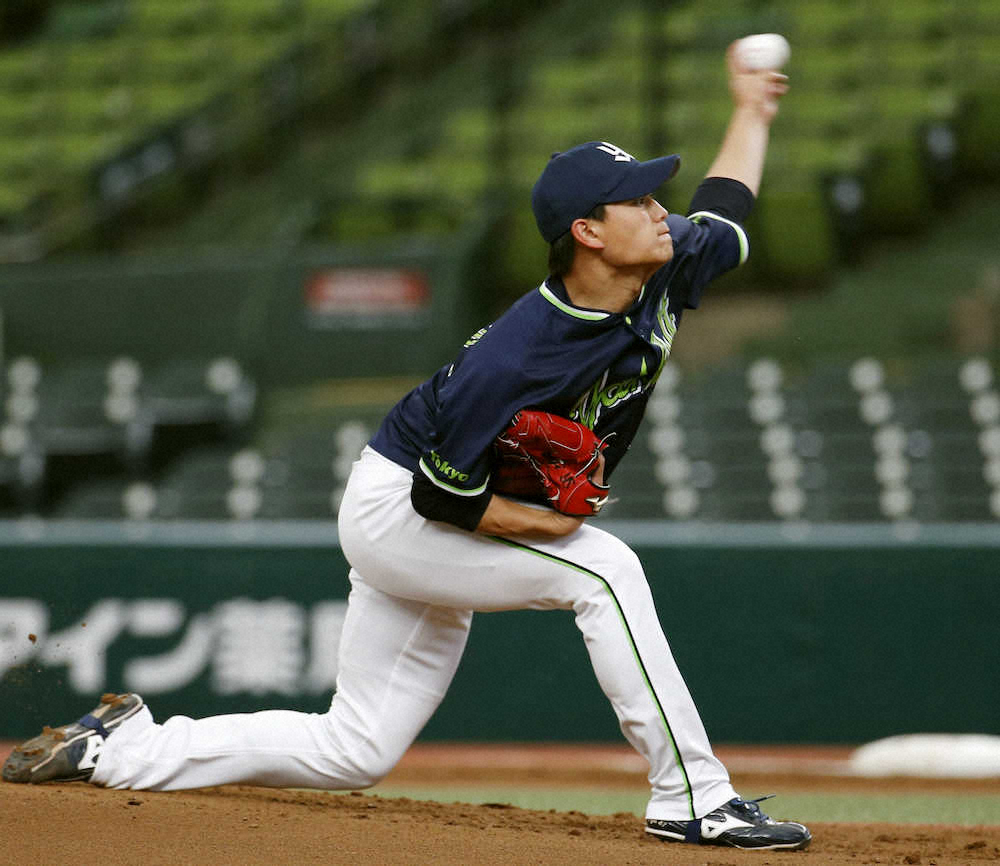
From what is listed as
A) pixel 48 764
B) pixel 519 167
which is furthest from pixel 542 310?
pixel 519 167

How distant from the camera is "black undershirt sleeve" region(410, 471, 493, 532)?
3305 mm

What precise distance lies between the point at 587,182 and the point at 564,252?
170 millimetres

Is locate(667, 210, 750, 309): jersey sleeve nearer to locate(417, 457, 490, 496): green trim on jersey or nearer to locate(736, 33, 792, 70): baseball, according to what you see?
locate(736, 33, 792, 70): baseball

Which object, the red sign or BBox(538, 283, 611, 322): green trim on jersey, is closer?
BBox(538, 283, 611, 322): green trim on jersey

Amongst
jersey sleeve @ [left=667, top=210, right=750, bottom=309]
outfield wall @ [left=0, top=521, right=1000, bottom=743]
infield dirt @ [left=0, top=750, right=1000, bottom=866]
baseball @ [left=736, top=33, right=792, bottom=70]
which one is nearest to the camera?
infield dirt @ [left=0, top=750, right=1000, bottom=866]

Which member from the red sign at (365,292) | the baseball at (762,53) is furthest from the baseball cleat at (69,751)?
the red sign at (365,292)

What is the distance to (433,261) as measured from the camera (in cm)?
1093

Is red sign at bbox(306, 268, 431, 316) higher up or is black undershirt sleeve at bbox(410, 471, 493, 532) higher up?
black undershirt sleeve at bbox(410, 471, 493, 532)

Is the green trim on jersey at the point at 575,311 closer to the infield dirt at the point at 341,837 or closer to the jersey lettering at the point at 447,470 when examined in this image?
the jersey lettering at the point at 447,470

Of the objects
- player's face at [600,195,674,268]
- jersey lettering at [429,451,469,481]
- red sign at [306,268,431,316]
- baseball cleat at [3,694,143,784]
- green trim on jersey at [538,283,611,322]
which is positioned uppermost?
player's face at [600,195,674,268]

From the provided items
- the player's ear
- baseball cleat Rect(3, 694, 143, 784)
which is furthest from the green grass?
the player's ear

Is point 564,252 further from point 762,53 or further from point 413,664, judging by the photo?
point 413,664

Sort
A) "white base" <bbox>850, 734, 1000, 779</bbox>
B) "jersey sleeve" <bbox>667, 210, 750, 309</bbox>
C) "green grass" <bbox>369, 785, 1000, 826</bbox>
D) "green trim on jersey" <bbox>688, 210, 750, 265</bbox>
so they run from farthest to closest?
1. "white base" <bbox>850, 734, 1000, 779</bbox>
2. "green grass" <bbox>369, 785, 1000, 826</bbox>
3. "green trim on jersey" <bbox>688, 210, 750, 265</bbox>
4. "jersey sleeve" <bbox>667, 210, 750, 309</bbox>

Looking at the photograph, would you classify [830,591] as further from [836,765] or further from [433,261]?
[433,261]
